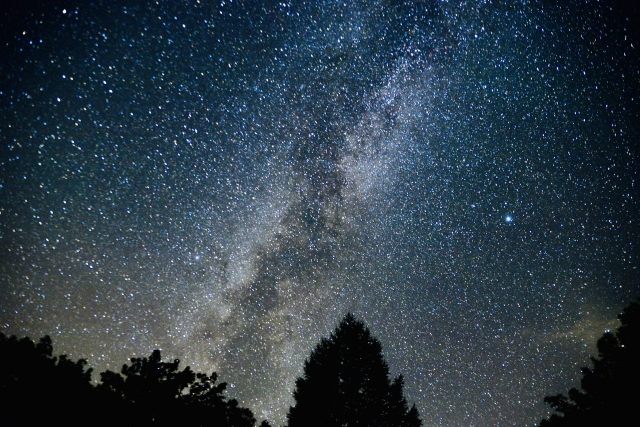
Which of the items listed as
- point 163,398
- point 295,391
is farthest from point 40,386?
point 295,391

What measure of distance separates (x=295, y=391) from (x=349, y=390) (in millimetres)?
2213

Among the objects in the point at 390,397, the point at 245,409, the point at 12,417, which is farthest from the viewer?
the point at 390,397

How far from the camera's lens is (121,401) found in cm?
702

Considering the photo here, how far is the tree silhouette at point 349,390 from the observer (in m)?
11.8

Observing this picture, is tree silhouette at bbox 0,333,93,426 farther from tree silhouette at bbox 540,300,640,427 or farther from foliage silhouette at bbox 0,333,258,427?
tree silhouette at bbox 540,300,640,427

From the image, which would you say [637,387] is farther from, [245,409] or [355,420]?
[245,409]

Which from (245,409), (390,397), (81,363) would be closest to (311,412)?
(390,397)

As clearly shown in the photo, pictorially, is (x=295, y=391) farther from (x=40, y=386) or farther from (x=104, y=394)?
(x=40, y=386)

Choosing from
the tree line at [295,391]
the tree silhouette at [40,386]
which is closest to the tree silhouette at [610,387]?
the tree line at [295,391]

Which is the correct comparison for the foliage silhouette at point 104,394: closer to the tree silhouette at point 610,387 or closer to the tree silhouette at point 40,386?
the tree silhouette at point 40,386

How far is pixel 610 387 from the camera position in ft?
32.4

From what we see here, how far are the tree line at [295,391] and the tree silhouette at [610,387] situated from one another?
3cm

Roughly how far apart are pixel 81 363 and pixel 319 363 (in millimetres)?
8445

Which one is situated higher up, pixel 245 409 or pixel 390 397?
pixel 390 397
